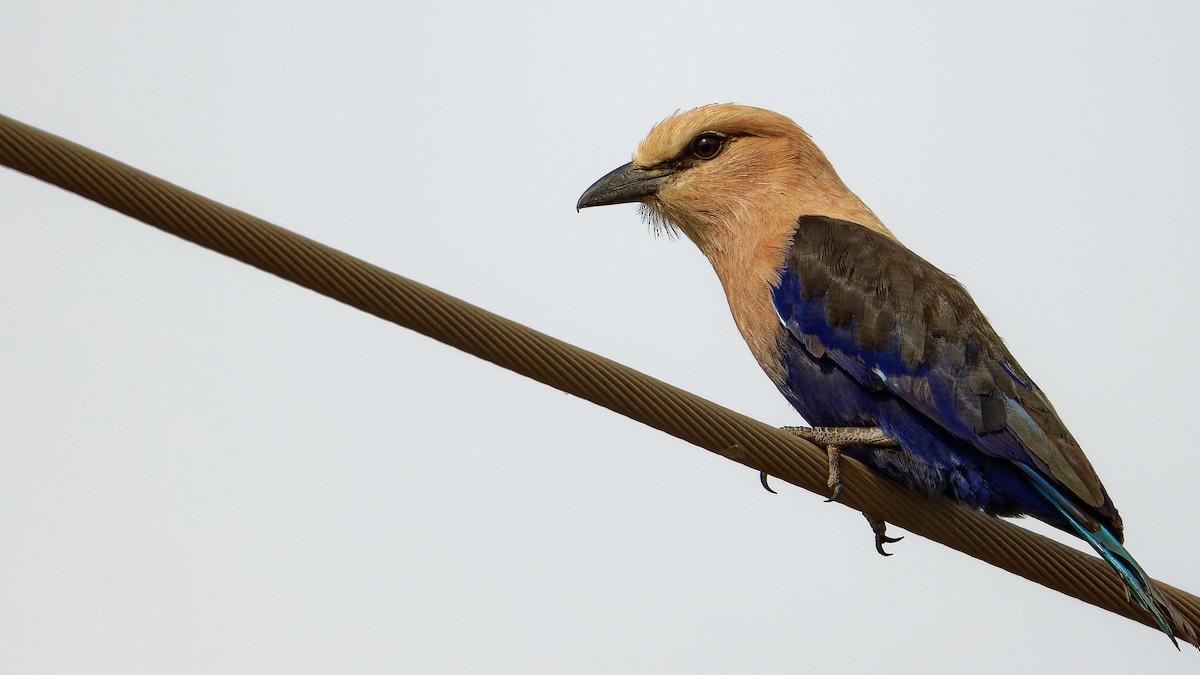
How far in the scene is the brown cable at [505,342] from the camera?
323 centimetres

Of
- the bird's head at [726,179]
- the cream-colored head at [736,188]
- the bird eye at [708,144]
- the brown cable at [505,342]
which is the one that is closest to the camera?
the brown cable at [505,342]

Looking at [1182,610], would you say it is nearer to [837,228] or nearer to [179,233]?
[837,228]

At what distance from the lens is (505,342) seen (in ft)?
11.7

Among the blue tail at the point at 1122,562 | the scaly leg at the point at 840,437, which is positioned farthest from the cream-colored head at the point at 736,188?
the blue tail at the point at 1122,562

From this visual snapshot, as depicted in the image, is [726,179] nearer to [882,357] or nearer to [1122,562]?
[882,357]

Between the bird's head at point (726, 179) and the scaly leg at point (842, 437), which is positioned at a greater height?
the bird's head at point (726, 179)

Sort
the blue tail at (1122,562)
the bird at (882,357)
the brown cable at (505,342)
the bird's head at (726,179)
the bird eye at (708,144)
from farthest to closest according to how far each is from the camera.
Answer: the bird eye at (708,144) → the bird's head at (726,179) → the bird at (882,357) → the blue tail at (1122,562) → the brown cable at (505,342)

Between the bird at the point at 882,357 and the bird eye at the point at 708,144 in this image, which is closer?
the bird at the point at 882,357

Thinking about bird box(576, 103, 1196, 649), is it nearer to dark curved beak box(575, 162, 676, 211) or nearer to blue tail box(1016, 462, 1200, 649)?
blue tail box(1016, 462, 1200, 649)

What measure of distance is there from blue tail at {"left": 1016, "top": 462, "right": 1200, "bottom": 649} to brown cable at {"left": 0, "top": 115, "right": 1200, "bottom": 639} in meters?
0.05

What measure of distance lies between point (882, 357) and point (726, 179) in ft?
4.35

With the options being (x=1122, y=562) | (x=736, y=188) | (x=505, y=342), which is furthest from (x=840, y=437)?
(x=505, y=342)

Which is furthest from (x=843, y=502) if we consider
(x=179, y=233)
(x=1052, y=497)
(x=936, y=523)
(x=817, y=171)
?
(x=179, y=233)

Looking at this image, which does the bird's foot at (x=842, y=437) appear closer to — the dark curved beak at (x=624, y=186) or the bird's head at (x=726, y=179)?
the bird's head at (x=726, y=179)
